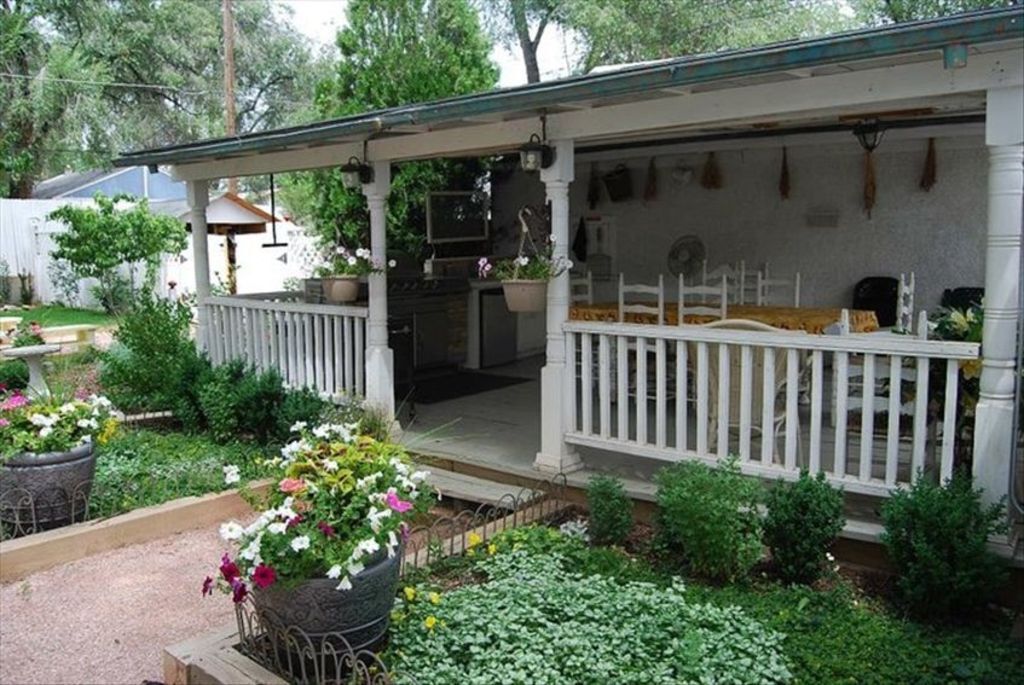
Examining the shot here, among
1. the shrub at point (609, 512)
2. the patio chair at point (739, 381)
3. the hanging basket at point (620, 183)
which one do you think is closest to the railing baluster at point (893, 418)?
the patio chair at point (739, 381)

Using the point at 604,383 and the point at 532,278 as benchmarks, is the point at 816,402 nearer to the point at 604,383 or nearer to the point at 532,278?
the point at 604,383

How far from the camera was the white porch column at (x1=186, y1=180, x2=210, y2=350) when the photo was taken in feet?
26.5

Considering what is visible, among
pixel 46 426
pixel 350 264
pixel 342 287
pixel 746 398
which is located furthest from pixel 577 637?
pixel 342 287

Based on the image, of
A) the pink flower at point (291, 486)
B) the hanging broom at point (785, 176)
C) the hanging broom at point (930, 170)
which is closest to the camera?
the pink flower at point (291, 486)

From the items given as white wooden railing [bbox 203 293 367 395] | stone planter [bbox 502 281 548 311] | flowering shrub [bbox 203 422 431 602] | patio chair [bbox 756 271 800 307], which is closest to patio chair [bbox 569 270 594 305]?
patio chair [bbox 756 271 800 307]

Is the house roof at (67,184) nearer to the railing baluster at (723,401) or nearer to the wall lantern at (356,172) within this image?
the wall lantern at (356,172)

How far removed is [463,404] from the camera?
7.56 metres

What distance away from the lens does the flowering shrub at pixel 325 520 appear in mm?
3084

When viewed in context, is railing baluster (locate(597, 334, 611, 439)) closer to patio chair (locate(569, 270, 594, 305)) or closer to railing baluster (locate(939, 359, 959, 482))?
railing baluster (locate(939, 359, 959, 482))

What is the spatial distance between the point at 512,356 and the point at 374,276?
140 inches

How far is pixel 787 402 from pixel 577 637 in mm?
1832

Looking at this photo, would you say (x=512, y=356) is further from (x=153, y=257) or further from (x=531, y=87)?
(x=153, y=257)

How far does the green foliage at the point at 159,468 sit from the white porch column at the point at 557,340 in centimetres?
178

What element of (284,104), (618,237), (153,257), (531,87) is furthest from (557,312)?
(284,104)
